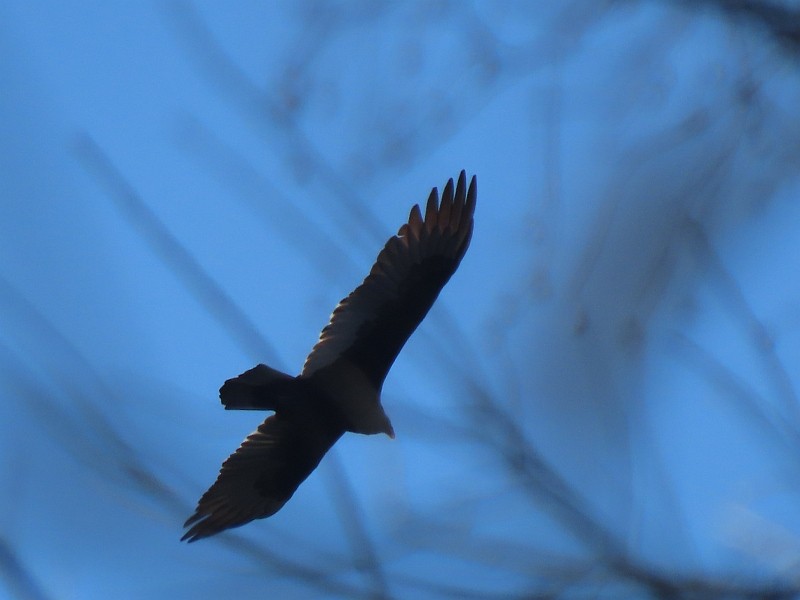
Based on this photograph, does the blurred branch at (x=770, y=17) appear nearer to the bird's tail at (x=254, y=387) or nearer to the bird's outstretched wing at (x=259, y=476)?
the bird's tail at (x=254, y=387)

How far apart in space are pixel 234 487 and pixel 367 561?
3.68m

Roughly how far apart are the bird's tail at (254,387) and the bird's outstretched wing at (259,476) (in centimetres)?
58

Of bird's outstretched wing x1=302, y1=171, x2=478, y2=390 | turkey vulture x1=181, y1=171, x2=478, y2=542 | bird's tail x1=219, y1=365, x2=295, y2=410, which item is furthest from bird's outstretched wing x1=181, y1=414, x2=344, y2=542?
bird's outstretched wing x1=302, y1=171, x2=478, y2=390

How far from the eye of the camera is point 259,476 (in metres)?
5.91

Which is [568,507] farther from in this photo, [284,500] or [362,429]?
[284,500]

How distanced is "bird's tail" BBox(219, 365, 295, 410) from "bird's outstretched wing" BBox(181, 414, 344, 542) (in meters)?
0.58

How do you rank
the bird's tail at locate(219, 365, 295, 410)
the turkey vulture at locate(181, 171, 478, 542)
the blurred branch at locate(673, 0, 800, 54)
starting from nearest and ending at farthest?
the blurred branch at locate(673, 0, 800, 54)
the bird's tail at locate(219, 365, 295, 410)
the turkey vulture at locate(181, 171, 478, 542)

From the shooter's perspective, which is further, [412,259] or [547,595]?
[412,259]

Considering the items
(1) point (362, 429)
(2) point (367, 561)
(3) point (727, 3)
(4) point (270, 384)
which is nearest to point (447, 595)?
(2) point (367, 561)

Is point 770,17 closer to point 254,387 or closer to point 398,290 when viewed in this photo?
point 398,290

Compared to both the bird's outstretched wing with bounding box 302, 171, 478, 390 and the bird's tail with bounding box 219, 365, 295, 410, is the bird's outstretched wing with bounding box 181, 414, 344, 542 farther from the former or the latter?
the bird's outstretched wing with bounding box 302, 171, 478, 390

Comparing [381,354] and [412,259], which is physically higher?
[412,259]

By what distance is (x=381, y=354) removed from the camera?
5.34 metres

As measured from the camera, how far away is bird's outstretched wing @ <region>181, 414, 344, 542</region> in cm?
580
